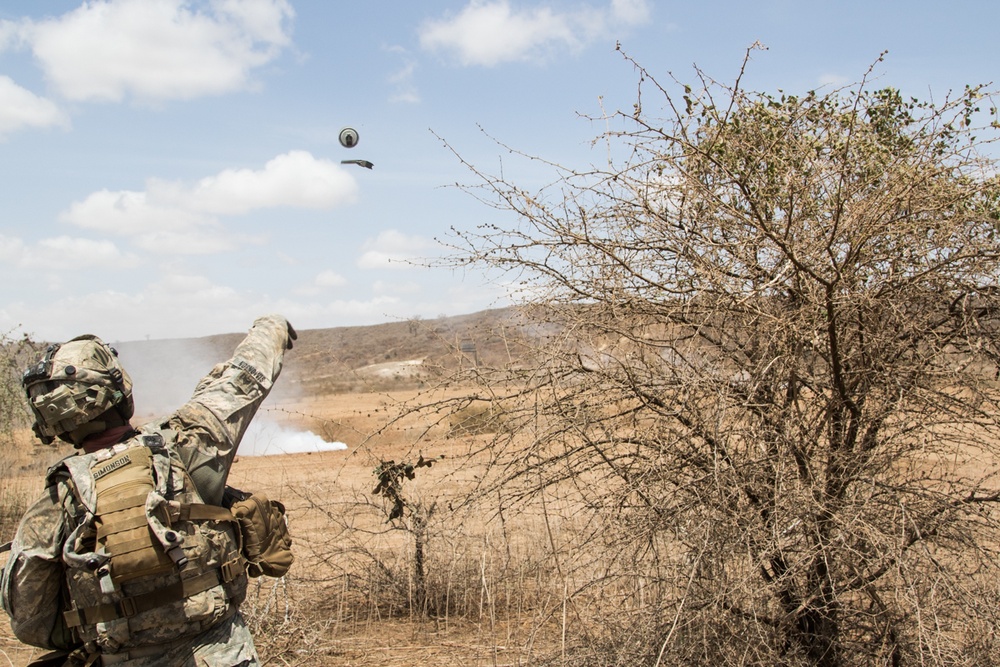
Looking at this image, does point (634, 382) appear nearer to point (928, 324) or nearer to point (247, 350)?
point (928, 324)

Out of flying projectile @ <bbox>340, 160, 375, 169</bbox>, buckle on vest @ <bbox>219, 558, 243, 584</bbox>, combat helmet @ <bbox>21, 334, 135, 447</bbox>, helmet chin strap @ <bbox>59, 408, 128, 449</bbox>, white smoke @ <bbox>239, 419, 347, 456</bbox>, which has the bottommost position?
white smoke @ <bbox>239, 419, 347, 456</bbox>

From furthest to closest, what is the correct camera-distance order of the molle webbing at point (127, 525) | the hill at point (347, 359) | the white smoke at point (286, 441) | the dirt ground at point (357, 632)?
the white smoke at point (286, 441) < the dirt ground at point (357, 632) < the hill at point (347, 359) < the molle webbing at point (127, 525)

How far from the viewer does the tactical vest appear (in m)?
2.97

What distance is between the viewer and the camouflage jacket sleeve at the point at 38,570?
9.87 ft

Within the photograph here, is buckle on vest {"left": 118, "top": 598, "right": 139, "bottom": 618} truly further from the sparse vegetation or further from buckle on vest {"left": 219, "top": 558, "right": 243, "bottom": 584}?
the sparse vegetation

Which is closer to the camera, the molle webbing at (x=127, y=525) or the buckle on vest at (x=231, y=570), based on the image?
the molle webbing at (x=127, y=525)

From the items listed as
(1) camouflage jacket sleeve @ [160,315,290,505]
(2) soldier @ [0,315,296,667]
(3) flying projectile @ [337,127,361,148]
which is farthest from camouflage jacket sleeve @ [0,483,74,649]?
(3) flying projectile @ [337,127,361,148]

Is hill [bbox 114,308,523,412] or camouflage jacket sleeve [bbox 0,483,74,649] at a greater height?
hill [bbox 114,308,523,412]

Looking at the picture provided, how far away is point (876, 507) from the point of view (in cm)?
395

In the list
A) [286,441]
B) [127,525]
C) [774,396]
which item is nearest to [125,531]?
[127,525]

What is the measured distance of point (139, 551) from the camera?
2961 mm

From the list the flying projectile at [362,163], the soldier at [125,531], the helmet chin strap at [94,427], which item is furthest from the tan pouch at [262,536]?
the flying projectile at [362,163]

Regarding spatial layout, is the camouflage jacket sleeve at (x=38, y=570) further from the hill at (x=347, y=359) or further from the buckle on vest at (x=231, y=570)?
the hill at (x=347, y=359)

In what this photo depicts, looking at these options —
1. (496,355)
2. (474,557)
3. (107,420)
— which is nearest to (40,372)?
(107,420)
